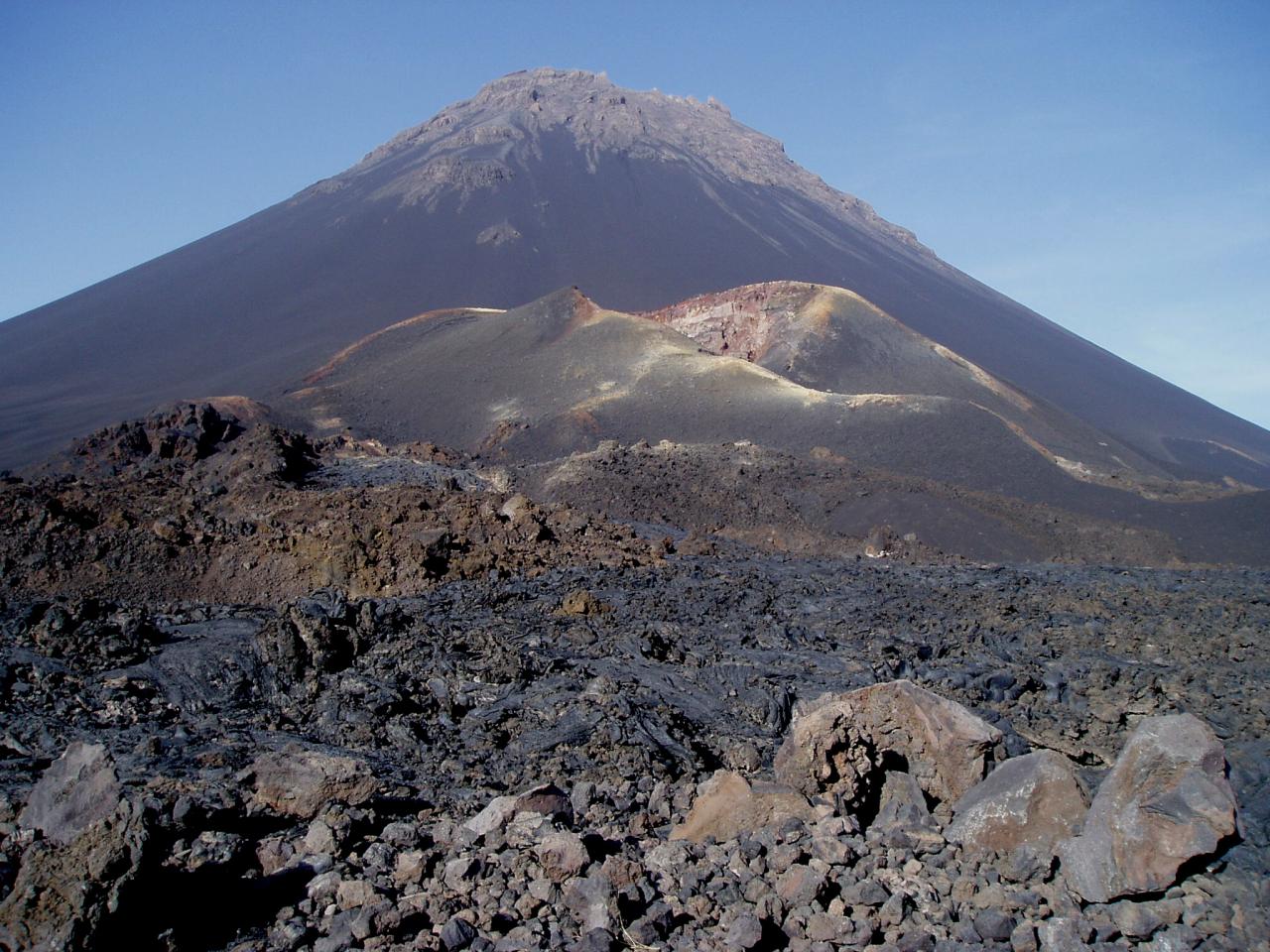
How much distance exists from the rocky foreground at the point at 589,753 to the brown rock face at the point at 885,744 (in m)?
0.02

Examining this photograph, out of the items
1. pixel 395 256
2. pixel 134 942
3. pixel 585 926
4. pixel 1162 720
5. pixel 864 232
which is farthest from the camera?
pixel 864 232

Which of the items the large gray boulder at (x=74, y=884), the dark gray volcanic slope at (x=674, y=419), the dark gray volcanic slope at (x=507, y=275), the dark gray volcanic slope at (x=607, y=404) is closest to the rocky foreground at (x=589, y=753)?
the large gray boulder at (x=74, y=884)

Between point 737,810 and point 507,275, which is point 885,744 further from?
point 507,275

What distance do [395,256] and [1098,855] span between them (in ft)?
228

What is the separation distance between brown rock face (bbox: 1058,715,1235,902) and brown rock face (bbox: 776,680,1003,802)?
36.4 inches

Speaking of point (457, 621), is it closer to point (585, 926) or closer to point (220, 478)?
point (585, 926)

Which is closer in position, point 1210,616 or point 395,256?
point 1210,616

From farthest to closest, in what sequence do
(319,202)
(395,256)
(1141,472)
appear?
(319,202) → (395,256) → (1141,472)

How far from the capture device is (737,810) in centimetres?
433

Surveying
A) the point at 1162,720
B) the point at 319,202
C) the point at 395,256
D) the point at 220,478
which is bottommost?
the point at 220,478

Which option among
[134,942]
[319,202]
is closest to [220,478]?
[134,942]

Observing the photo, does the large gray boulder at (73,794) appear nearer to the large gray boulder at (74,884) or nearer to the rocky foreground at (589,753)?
the rocky foreground at (589,753)

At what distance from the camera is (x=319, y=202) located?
279 feet

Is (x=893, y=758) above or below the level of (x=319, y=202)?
below
